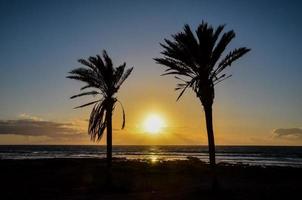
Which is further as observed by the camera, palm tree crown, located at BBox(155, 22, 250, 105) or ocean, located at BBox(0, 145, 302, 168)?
ocean, located at BBox(0, 145, 302, 168)

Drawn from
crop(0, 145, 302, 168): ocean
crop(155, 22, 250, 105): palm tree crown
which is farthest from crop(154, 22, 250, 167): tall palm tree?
crop(0, 145, 302, 168): ocean

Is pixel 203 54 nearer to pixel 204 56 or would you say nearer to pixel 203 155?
pixel 204 56

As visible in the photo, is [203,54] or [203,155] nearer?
[203,54]

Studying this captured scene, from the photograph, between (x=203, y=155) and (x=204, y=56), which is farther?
(x=203, y=155)

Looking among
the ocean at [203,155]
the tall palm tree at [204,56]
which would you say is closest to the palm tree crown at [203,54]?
the tall palm tree at [204,56]

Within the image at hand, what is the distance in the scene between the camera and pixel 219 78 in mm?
17859

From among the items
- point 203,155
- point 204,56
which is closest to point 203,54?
point 204,56

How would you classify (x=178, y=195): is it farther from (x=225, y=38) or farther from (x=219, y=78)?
(x=225, y=38)

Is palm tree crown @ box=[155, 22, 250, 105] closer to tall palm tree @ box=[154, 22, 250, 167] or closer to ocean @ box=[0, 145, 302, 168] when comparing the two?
tall palm tree @ box=[154, 22, 250, 167]

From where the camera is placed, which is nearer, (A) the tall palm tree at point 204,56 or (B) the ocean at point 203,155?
(A) the tall palm tree at point 204,56

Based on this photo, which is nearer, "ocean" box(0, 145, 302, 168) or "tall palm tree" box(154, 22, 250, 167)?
"tall palm tree" box(154, 22, 250, 167)

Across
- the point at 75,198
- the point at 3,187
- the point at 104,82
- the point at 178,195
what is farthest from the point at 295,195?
the point at 3,187

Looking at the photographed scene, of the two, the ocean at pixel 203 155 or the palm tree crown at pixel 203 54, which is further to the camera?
the ocean at pixel 203 155

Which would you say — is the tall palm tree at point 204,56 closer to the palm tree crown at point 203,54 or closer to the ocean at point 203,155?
the palm tree crown at point 203,54
